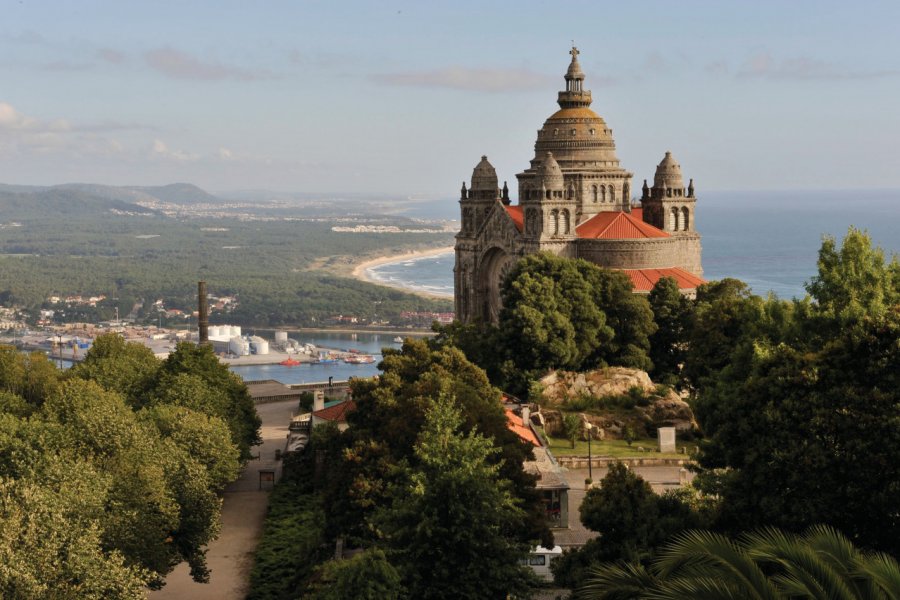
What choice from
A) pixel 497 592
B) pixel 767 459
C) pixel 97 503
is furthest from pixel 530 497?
pixel 97 503

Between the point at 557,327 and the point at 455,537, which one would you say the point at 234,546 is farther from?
the point at 557,327

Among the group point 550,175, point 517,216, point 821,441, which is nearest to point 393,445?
point 821,441

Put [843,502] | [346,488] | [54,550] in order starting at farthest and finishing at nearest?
[346,488]
[54,550]
[843,502]

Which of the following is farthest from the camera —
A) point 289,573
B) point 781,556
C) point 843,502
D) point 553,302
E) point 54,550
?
point 553,302

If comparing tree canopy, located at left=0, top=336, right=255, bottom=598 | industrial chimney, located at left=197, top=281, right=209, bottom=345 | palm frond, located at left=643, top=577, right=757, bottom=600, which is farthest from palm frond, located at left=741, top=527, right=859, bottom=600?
industrial chimney, located at left=197, top=281, right=209, bottom=345

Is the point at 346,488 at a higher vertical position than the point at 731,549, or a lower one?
lower

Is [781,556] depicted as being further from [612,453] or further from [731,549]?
[612,453]

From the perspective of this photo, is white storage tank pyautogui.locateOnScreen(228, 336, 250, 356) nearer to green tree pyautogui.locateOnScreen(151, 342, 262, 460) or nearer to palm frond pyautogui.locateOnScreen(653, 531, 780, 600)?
green tree pyautogui.locateOnScreen(151, 342, 262, 460)
